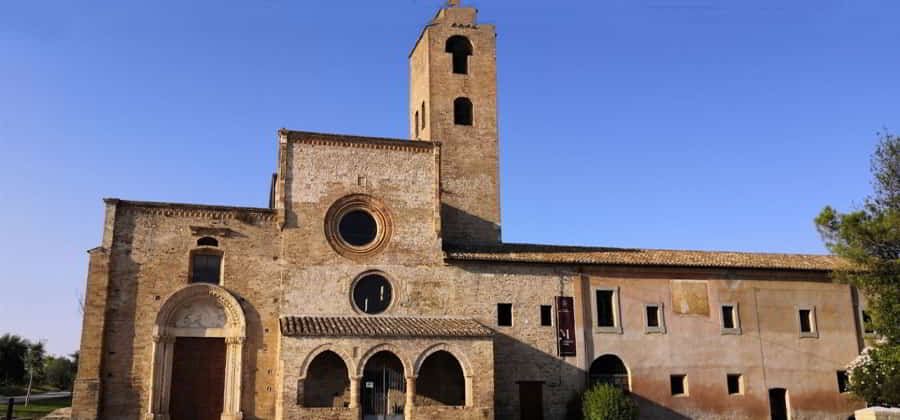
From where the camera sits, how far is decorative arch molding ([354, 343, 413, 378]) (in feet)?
75.5

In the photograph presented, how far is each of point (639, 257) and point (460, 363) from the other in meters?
8.68

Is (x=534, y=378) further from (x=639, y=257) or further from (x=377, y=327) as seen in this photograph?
(x=639, y=257)

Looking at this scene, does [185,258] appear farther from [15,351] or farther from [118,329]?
[15,351]

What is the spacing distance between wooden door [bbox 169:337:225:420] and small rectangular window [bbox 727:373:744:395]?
59.0 ft

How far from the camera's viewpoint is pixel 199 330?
942 inches

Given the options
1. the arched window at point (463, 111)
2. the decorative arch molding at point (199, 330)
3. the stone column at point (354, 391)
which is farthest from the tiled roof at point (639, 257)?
the decorative arch molding at point (199, 330)

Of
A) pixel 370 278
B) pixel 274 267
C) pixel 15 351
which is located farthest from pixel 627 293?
pixel 15 351

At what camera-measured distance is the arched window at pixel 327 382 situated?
78.2 feet

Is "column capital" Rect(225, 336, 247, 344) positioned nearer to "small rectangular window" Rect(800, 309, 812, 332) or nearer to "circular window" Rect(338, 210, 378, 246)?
"circular window" Rect(338, 210, 378, 246)

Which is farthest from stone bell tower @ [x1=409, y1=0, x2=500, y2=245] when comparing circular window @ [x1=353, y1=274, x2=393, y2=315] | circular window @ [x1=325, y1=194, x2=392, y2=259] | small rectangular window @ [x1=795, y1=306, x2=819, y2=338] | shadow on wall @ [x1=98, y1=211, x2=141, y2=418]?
small rectangular window @ [x1=795, y1=306, x2=819, y2=338]

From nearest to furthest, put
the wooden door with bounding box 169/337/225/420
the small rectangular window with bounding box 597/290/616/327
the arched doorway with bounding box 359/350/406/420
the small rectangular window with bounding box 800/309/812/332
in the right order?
the wooden door with bounding box 169/337/225/420, the arched doorway with bounding box 359/350/406/420, the small rectangular window with bounding box 597/290/616/327, the small rectangular window with bounding box 800/309/812/332

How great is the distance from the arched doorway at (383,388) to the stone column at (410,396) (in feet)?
2.25

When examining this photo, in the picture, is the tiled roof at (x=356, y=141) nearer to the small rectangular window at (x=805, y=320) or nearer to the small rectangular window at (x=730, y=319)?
the small rectangular window at (x=730, y=319)

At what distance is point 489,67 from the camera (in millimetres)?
31453
